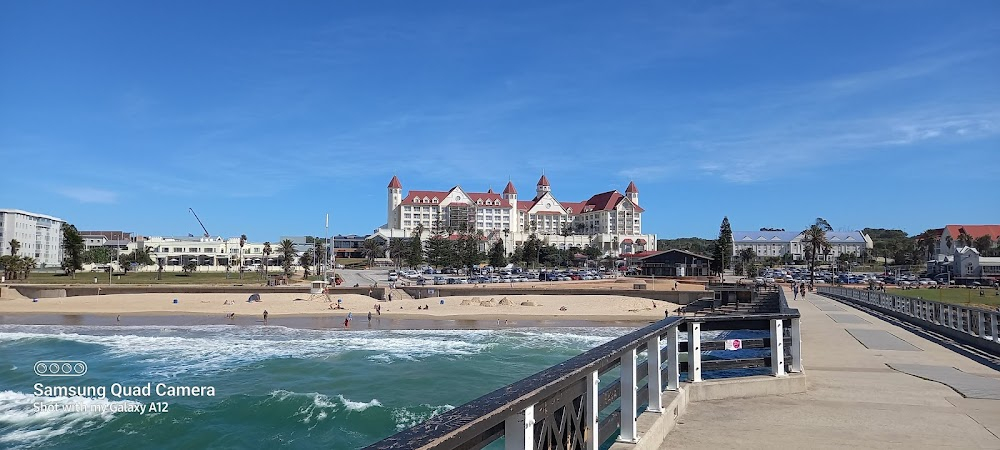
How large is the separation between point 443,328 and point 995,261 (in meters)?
97.0

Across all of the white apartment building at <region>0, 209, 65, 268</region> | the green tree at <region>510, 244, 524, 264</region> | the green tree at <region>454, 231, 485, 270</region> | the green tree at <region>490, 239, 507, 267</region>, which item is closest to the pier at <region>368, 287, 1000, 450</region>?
the green tree at <region>454, 231, 485, 270</region>

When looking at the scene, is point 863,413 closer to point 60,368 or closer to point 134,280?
point 60,368

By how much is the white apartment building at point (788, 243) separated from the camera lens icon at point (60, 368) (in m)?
155

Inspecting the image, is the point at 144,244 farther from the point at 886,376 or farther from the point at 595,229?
the point at 886,376

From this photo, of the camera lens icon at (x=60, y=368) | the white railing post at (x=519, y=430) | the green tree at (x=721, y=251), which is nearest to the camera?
the white railing post at (x=519, y=430)

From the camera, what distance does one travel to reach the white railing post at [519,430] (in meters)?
2.88

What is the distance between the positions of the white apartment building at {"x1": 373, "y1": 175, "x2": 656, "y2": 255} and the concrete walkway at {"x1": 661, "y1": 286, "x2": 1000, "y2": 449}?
143317mm

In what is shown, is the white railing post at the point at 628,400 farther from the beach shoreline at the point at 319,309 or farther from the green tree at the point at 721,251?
the green tree at the point at 721,251

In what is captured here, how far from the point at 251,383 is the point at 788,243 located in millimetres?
165547

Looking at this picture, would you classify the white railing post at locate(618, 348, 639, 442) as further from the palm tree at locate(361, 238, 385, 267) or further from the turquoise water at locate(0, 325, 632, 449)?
the palm tree at locate(361, 238, 385, 267)

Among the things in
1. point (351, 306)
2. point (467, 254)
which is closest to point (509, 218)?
point (467, 254)

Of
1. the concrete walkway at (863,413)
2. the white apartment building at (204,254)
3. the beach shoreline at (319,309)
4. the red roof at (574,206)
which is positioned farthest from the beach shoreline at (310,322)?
the red roof at (574,206)

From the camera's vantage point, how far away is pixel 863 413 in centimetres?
721

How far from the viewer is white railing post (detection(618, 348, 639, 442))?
4848 mm
